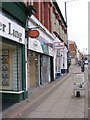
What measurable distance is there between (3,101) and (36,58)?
8801 millimetres

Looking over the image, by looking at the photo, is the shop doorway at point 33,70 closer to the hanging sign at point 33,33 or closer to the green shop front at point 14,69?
the hanging sign at point 33,33

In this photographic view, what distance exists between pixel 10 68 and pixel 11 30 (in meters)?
2.82

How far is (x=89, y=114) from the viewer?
11805mm

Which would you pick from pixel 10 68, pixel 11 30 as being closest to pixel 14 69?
pixel 10 68

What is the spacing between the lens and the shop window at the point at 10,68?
51.3ft

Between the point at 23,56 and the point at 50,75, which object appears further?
the point at 50,75

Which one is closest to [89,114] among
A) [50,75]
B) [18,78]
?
[18,78]

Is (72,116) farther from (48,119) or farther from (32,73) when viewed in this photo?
(32,73)

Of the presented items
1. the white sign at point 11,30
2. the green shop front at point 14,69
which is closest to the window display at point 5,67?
the green shop front at point 14,69

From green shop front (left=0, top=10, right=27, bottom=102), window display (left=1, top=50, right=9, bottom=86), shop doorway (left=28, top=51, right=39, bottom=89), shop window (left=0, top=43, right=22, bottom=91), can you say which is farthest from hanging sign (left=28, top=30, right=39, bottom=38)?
shop doorway (left=28, top=51, right=39, bottom=89)

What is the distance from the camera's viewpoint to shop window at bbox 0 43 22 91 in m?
15.6

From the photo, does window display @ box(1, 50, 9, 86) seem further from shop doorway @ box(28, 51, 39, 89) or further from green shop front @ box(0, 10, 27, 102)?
shop doorway @ box(28, 51, 39, 89)

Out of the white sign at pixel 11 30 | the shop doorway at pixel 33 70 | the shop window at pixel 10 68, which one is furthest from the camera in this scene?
the shop doorway at pixel 33 70

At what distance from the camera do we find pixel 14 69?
15.7 metres
